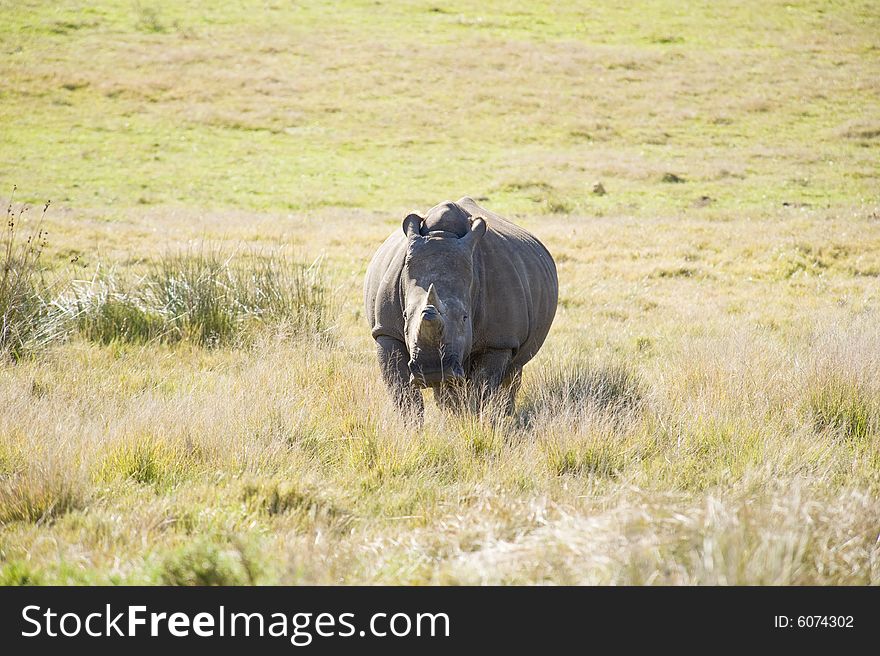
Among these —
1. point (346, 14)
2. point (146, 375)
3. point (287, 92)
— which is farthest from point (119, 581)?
point (346, 14)

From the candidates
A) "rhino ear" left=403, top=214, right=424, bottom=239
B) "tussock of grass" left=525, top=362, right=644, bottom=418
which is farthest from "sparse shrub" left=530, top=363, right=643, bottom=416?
"rhino ear" left=403, top=214, right=424, bottom=239

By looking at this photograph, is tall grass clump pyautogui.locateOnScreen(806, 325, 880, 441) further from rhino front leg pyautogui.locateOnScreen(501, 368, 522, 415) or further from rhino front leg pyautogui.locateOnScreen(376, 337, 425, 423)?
rhino front leg pyautogui.locateOnScreen(376, 337, 425, 423)

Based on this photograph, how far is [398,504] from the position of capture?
196 inches

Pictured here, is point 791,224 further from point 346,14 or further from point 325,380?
point 346,14

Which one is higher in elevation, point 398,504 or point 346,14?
point 346,14

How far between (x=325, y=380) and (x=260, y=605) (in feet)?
11.9

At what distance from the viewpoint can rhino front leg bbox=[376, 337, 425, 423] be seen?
628 centimetres

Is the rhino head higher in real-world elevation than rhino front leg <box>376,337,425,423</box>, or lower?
higher

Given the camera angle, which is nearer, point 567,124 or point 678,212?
point 678,212

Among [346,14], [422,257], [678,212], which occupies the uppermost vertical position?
[346,14]

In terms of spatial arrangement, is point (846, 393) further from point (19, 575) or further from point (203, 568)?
point (19, 575)

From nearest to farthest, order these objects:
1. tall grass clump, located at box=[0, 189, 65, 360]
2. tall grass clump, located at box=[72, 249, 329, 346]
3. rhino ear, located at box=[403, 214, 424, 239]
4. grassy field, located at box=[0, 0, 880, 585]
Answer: grassy field, located at box=[0, 0, 880, 585], rhino ear, located at box=[403, 214, 424, 239], tall grass clump, located at box=[0, 189, 65, 360], tall grass clump, located at box=[72, 249, 329, 346]

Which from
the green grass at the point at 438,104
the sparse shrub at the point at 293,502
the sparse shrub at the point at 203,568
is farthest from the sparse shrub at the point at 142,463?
the green grass at the point at 438,104

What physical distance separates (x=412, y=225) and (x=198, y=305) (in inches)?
159
